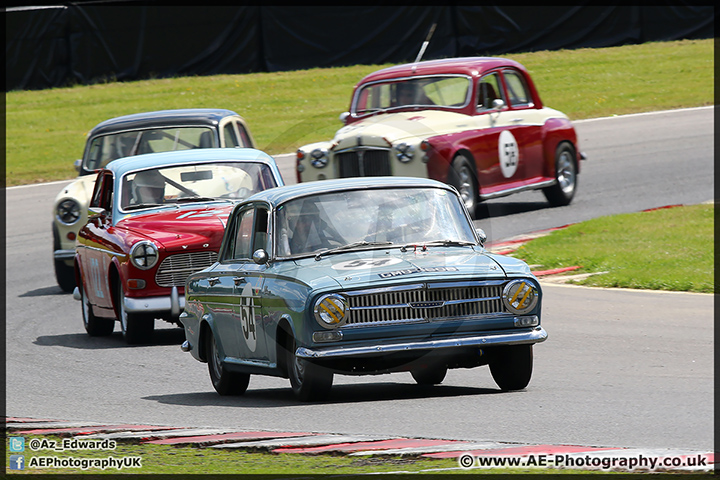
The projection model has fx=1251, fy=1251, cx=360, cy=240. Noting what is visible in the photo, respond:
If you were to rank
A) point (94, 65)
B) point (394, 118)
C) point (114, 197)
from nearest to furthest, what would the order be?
point (114, 197) → point (394, 118) → point (94, 65)

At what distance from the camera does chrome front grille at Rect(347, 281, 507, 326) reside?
298 inches

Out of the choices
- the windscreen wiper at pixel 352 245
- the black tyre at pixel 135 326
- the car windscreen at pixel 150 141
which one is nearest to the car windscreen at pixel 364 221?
the windscreen wiper at pixel 352 245

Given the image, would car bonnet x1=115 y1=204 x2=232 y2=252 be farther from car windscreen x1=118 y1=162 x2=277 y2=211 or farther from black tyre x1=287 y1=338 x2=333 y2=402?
black tyre x1=287 y1=338 x2=333 y2=402

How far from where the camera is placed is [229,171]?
12.8 meters

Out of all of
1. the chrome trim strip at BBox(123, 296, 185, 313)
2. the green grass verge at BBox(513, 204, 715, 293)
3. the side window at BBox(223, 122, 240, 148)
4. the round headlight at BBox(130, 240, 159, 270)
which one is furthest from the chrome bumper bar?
the green grass verge at BBox(513, 204, 715, 293)

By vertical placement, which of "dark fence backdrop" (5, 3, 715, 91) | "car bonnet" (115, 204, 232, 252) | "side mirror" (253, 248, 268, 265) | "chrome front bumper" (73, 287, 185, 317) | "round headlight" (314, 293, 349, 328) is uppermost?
"dark fence backdrop" (5, 3, 715, 91)

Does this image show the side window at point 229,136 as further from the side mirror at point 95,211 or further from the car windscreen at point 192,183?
the car windscreen at point 192,183

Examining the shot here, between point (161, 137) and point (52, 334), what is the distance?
Answer: 3.63 meters

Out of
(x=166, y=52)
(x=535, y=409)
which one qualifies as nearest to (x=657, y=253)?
(x=535, y=409)

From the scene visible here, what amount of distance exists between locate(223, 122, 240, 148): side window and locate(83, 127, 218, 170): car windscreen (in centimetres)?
19

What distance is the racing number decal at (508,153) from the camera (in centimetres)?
1711

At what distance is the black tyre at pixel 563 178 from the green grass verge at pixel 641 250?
139 centimetres

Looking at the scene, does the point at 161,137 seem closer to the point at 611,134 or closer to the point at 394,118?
the point at 394,118

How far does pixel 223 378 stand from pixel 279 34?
86.3 ft
